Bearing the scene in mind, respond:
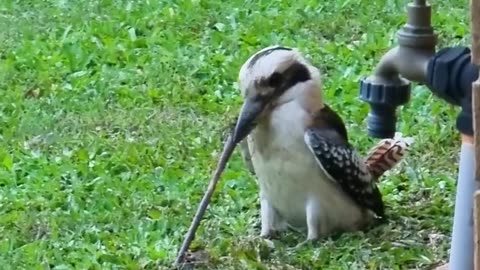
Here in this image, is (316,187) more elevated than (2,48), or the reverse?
(316,187)

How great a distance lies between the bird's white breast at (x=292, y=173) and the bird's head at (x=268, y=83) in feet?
0.12

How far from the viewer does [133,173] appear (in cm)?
454

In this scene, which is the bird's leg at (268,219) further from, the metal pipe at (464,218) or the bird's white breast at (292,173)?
the metal pipe at (464,218)

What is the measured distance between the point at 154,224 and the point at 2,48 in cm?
251

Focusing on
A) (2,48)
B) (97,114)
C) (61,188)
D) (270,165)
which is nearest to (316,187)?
(270,165)

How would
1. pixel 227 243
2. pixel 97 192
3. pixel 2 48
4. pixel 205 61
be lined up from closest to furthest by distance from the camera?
pixel 227 243 → pixel 97 192 → pixel 205 61 → pixel 2 48

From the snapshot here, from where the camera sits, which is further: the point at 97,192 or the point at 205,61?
the point at 205,61

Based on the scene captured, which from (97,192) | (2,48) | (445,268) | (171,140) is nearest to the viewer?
(445,268)

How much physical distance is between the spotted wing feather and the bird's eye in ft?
0.54

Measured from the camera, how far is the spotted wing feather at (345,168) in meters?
3.67

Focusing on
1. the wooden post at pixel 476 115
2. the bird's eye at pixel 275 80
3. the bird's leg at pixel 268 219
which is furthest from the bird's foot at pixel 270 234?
the wooden post at pixel 476 115

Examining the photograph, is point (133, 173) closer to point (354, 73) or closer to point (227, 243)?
point (227, 243)

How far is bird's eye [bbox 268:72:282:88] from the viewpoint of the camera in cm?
369

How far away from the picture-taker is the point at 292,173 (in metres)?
3.72
